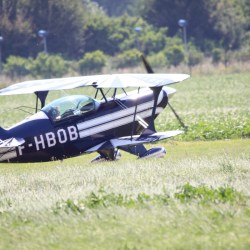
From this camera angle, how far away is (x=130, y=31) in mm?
86438

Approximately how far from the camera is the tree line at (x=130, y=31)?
243ft

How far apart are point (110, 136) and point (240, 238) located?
9.41 meters

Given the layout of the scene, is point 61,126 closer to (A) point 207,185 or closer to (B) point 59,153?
(B) point 59,153

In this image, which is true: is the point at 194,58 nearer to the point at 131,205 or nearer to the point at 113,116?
the point at 113,116

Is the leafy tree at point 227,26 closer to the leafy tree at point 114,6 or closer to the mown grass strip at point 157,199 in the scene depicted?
the leafy tree at point 114,6

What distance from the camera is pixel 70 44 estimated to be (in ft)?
262

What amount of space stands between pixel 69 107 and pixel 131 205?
7.12 metres

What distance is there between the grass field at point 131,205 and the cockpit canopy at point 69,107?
1180 millimetres

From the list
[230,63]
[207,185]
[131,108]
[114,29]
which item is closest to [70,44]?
[114,29]

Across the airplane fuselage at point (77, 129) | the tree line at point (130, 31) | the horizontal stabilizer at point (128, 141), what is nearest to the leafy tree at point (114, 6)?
the tree line at point (130, 31)

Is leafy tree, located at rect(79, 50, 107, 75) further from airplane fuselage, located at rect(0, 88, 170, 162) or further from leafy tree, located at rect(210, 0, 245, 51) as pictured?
airplane fuselage, located at rect(0, 88, 170, 162)

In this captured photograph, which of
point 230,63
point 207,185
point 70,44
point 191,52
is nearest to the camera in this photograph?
point 207,185

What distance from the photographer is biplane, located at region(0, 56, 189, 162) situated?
1783cm

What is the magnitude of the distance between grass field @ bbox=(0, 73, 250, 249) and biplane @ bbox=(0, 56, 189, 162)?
54 centimetres
